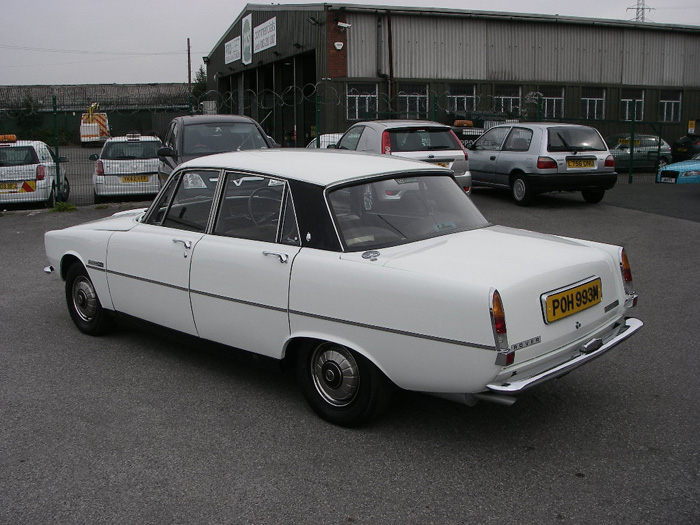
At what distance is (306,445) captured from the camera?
4.02 metres

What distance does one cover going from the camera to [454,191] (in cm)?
498

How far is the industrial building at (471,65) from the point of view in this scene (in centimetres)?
2686

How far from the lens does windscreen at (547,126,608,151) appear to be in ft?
44.3

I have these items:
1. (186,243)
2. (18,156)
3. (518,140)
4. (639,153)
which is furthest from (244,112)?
(186,243)

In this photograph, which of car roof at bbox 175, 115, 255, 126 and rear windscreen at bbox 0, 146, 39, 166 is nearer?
car roof at bbox 175, 115, 255, 126

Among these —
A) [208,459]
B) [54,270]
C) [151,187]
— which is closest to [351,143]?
[151,187]

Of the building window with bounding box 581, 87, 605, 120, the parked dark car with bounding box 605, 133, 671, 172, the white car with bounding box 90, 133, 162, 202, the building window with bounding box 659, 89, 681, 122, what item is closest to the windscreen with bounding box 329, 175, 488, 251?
the white car with bounding box 90, 133, 162, 202

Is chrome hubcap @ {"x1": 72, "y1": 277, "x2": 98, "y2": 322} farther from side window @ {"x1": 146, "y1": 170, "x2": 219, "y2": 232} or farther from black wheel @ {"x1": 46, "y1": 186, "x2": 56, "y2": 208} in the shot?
black wheel @ {"x1": 46, "y1": 186, "x2": 56, "y2": 208}

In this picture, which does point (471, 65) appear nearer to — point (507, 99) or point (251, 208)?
point (507, 99)

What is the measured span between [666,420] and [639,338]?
170cm

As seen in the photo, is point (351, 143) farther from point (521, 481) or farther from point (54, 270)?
point (521, 481)

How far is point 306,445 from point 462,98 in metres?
26.5

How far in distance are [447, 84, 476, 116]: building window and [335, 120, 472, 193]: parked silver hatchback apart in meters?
16.7

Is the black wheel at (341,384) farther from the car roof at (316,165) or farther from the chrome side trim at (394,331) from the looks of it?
the car roof at (316,165)
